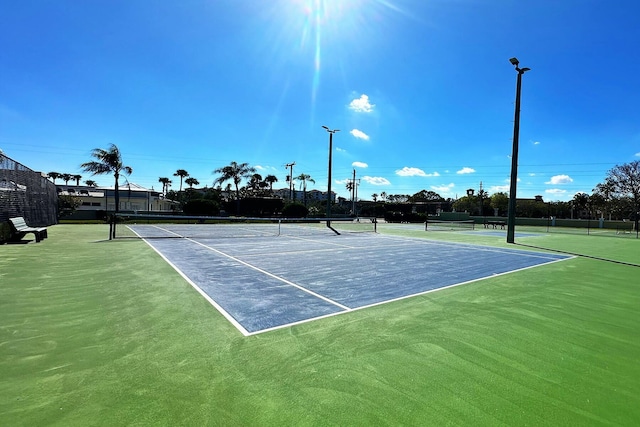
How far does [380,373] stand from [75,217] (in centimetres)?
5174

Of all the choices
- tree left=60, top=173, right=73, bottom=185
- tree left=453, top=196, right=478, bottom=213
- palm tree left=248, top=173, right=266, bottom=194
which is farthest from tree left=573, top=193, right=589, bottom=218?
tree left=60, top=173, right=73, bottom=185

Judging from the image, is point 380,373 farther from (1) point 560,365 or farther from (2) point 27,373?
(2) point 27,373

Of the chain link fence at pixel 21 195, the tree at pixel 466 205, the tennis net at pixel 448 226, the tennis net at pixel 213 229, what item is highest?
the tree at pixel 466 205

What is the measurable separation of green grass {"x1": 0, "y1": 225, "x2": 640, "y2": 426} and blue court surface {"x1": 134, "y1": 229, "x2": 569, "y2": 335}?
1.41ft

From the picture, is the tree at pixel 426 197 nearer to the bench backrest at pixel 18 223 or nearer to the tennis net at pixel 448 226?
the tennis net at pixel 448 226

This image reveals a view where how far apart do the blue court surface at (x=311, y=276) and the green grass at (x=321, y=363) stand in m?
0.43

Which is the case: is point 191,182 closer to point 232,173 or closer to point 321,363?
point 232,173

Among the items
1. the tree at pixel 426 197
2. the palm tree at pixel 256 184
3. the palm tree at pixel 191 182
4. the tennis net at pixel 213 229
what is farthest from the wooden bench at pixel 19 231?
the tree at pixel 426 197

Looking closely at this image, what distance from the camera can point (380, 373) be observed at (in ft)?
11.0

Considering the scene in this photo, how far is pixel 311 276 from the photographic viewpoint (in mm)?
8023

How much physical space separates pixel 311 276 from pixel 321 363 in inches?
177

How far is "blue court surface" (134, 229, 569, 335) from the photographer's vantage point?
541 centimetres

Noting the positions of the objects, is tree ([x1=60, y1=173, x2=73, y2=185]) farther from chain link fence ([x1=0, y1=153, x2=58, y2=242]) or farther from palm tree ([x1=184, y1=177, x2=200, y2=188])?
chain link fence ([x1=0, y1=153, x2=58, y2=242])

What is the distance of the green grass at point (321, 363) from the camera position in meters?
2.68
